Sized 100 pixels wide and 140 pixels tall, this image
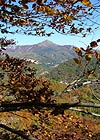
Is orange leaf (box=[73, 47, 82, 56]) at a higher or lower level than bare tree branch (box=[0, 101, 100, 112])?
higher

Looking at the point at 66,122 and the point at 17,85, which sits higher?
the point at 17,85

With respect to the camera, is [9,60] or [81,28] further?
[9,60]

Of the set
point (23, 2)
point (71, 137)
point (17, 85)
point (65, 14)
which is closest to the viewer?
point (23, 2)

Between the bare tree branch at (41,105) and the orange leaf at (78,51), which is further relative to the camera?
the orange leaf at (78,51)

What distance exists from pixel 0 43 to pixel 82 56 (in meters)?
9.66

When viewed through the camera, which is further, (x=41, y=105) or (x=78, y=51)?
(x=41, y=105)

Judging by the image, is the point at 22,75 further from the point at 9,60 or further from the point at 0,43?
the point at 0,43

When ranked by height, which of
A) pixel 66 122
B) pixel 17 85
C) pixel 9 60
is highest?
pixel 9 60

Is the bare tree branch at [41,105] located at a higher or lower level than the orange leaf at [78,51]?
lower

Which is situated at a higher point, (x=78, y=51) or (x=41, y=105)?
(x=78, y=51)

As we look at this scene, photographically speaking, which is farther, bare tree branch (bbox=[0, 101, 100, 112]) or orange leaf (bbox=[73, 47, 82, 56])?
orange leaf (bbox=[73, 47, 82, 56])

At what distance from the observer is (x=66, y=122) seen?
29.5 feet

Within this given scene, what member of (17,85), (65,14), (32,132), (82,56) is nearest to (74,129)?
(32,132)

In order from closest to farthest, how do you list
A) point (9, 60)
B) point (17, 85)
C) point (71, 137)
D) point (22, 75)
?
point (71, 137) → point (17, 85) → point (22, 75) → point (9, 60)
